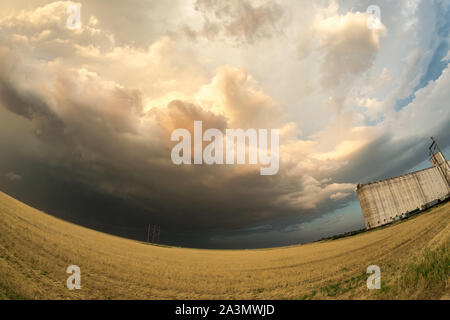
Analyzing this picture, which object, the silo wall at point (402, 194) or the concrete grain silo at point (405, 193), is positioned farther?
the silo wall at point (402, 194)

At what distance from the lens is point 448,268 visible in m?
7.59

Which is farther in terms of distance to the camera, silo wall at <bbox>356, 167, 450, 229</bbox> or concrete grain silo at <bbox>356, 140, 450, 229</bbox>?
silo wall at <bbox>356, 167, 450, 229</bbox>

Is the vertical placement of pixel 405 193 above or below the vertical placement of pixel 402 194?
above

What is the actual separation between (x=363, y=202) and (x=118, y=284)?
8301 cm

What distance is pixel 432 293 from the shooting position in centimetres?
656
